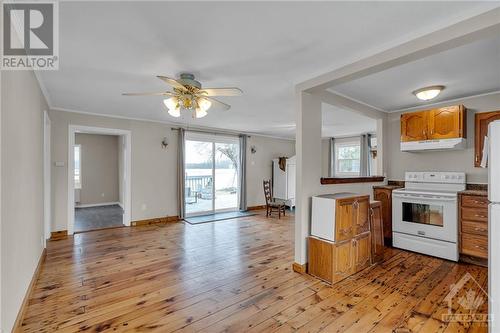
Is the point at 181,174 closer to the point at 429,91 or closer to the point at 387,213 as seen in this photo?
the point at 387,213

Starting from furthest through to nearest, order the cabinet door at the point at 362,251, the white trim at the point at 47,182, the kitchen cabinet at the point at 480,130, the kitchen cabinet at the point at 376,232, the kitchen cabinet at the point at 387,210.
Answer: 1. the kitchen cabinet at the point at 387,210
2. the white trim at the point at 47,182
3. the kitchen cabinet at the point at 480,130
4. the kitchen cabinet at the point at 376,232
5. the cabinet door at the point at 362,251

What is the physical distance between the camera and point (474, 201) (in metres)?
3.24

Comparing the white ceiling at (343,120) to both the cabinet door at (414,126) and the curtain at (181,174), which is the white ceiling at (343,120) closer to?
the cabinet door at (414,126)

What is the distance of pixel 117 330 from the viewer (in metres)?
1.95

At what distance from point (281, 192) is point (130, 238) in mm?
4445

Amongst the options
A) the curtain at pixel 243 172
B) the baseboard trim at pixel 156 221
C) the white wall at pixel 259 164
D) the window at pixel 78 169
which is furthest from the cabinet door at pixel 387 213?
the window at pixel 78 169

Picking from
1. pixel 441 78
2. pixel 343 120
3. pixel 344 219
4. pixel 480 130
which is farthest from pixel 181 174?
pixel 480 130

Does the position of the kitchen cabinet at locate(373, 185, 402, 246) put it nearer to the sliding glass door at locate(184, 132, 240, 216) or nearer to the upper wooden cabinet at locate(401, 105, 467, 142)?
the upper wooden cabinet at locate(401, 105, 467, 142)

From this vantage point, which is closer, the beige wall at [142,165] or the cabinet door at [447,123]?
the cabinet door at [447,123]

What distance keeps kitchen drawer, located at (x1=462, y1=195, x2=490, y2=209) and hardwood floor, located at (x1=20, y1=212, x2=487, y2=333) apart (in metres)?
0.80

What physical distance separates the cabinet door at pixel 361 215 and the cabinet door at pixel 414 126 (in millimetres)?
1627

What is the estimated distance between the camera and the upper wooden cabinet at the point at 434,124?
11.6 feet

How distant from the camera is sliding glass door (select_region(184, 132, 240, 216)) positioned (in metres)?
6.36

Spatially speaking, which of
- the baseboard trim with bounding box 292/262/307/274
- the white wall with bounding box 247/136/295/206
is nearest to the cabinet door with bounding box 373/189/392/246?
the baseboard trim with bounding box 292/262/307/274
